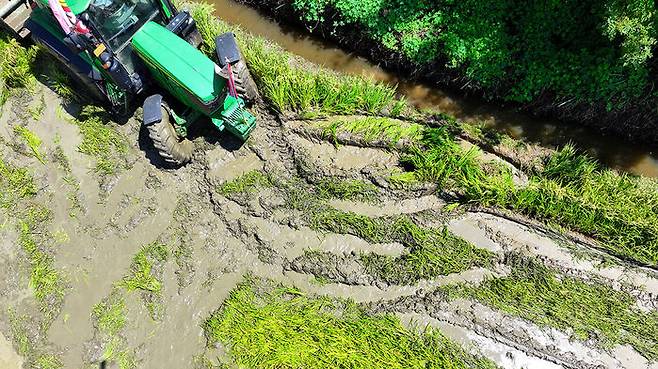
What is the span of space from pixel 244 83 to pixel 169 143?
1.12 metres

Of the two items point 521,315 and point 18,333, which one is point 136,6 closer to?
point 18,333

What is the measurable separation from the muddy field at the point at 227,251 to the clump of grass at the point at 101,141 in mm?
49

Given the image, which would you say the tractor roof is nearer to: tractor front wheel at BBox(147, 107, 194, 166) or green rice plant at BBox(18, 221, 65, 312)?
tractor front wheel at BBox(147, 107, 194, 166)

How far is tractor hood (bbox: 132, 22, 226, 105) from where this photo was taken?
5.57 meters

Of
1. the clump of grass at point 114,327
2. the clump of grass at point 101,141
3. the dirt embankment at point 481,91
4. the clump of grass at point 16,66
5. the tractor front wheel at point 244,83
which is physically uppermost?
the dirt embankment at point 481,91

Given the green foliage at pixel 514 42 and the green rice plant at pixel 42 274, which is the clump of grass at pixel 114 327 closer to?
the green rice plant at pixel 42 274

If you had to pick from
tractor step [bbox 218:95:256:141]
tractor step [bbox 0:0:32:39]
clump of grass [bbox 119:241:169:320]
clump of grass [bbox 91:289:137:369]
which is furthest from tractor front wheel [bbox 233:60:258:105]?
tractor step [bbox 0:0:32:39]

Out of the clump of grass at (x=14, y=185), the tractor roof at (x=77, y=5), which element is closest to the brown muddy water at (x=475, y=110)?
the tractor roof at (x=77, y=5)

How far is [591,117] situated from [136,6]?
559 centimetres

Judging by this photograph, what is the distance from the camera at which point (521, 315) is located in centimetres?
527

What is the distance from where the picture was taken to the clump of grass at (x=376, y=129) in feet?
20.0

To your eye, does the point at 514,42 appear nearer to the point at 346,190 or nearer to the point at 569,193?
the point at 569,193

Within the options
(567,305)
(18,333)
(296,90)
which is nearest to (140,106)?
(296,90)

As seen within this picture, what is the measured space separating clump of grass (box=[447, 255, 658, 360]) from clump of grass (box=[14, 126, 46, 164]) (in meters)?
5.24
